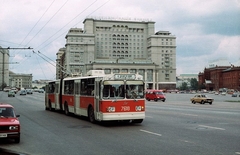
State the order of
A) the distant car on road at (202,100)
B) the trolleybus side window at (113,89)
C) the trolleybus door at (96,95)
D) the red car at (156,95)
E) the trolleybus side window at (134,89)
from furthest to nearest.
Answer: the red car at (156,95)
the distant car on road at (202,100)
the trolleybus door at (96,95)
the trolleybus side window at (134,89)
the trolleybus side window at (113,89)

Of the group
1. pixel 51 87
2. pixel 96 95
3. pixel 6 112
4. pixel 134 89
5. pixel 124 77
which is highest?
pixel 124 77

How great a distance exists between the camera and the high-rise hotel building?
154m

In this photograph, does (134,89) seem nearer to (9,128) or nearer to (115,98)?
(115,98)

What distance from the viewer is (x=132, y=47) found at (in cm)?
17062

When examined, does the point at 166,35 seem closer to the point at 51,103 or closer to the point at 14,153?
the point at 51,103

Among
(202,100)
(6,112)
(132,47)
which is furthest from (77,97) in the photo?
(132,47)

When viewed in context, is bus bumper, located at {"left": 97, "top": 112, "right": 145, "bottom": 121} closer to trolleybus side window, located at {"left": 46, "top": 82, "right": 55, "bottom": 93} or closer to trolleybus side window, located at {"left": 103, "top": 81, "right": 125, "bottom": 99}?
trolleybus side window, located at {"left": 103, "top": 81, "right": 125, "bottom": 99}

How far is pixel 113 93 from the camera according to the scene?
16328 millimetres

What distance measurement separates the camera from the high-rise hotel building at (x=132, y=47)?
15450 centimetres

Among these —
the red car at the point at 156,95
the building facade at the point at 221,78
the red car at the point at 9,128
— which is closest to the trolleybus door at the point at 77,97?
the red car at the point at 9,128

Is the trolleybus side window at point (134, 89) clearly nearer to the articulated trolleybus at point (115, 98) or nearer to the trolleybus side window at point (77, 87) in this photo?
the articulated trolleybus at point (115, 98)

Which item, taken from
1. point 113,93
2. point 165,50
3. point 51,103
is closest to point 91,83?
point 113,93

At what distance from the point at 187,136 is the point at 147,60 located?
149 metres

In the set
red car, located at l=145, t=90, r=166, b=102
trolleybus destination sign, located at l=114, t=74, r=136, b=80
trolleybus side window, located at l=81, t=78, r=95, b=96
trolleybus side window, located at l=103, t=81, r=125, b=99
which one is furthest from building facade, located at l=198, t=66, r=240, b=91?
trolleybus side window, located at l=103, t=81, r=125, b=99
